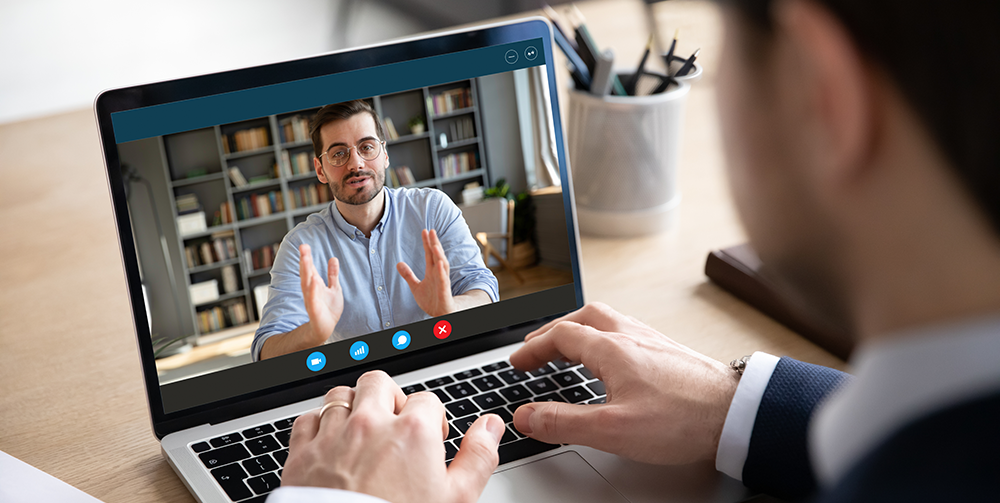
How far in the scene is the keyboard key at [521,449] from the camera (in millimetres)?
639

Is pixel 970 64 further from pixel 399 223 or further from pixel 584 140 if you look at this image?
pixel 584 140

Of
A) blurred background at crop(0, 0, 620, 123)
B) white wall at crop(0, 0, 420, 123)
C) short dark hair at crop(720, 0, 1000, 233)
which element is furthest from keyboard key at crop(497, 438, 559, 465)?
white wall at crop(0, 0, 420, 123)

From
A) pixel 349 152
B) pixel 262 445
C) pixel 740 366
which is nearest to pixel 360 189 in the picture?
pixel 349 152

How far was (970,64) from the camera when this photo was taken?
0.29 metres

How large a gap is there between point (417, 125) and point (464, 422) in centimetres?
30

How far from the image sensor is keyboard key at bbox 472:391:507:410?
71 cm

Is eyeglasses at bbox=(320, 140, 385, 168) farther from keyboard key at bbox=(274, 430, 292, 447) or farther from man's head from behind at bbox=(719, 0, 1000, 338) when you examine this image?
man's head from behind at bbox=(719, 0, 1000, 338)

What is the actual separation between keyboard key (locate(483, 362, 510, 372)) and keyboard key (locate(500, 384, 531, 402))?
0.11 ft

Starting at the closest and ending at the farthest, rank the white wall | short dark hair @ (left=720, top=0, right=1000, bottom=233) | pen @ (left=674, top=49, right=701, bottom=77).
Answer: short dark hair @ (left=720, top=0, right=1000, bottom=233) < pen @ (left=674, top=49, right=701, bottom=77) < the white wall

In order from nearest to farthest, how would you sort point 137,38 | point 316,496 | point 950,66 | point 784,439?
point 950,66
point 316,496
point 784,439
point 137,38

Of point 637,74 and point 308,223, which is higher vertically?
point 637,74

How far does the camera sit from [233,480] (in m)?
0.62

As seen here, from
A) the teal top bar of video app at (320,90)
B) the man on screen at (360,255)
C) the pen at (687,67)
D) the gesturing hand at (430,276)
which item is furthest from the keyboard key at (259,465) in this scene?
the pen at (687,67)

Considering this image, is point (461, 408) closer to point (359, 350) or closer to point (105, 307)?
point (359, 350)
